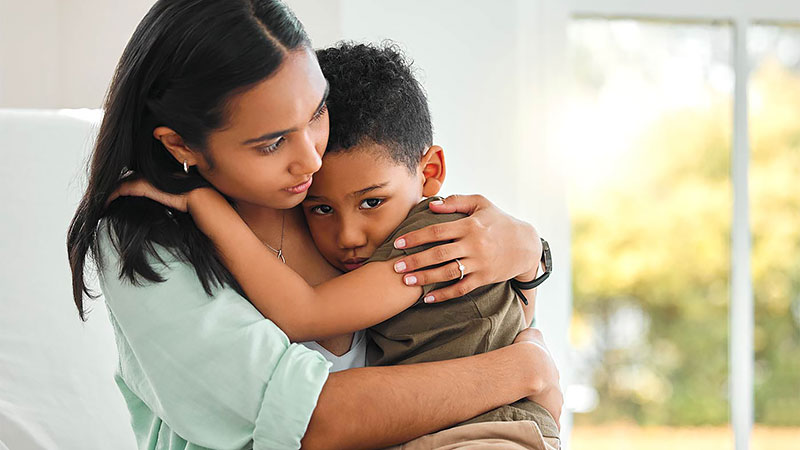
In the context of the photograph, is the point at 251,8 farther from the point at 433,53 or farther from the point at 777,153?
the point at 777,153

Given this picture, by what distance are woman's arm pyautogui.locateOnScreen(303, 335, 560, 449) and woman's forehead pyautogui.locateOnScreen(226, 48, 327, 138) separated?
313 mm

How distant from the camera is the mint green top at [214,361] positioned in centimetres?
98

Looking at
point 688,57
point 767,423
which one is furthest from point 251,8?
point 767,423

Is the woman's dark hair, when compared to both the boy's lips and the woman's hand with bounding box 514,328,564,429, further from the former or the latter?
the woman's hand with bounding box 514,328,564,429

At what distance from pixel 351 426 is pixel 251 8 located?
0.51 metres

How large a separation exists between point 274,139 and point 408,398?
35 cm

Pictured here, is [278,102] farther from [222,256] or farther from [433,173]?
→ [433,173]

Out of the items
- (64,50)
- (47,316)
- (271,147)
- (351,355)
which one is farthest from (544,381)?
(64,50)

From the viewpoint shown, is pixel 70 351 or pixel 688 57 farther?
pixel 688 57

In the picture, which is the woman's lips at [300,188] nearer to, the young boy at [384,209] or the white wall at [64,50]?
the young boy at [384,209]

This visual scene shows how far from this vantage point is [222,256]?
1045 mm

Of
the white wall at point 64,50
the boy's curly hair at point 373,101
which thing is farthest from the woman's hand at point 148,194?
the white wall at point 64,50

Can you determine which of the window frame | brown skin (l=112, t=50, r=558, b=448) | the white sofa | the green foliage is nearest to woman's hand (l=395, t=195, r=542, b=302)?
brown skin (l=112, t=50, r=558, b=448)

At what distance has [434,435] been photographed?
104cm
